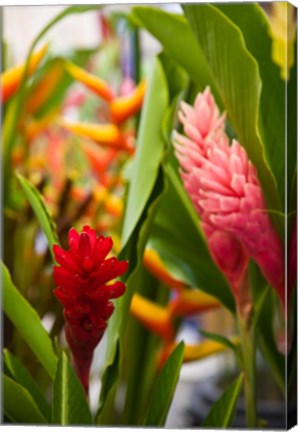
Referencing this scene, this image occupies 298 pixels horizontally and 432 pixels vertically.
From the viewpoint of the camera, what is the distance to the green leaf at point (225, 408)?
632 millimetres

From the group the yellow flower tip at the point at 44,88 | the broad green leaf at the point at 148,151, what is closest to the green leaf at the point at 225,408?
the broad green leaf at the point at 148,151

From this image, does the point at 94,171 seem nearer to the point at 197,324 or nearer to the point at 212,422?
the point at 197,324

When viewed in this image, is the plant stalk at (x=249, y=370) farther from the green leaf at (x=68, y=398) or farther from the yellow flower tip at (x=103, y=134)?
the yellow flower tip at (x=103, y=134)

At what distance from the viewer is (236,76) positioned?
0.61 m

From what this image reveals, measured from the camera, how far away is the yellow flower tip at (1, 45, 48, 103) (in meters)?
0.75

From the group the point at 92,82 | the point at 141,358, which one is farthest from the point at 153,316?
the point at 92,82

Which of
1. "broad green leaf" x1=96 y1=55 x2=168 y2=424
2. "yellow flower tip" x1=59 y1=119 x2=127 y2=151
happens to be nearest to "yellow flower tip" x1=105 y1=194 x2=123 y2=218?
"yellow flower tip" x1=59 y1=119 x2=127 y2=151

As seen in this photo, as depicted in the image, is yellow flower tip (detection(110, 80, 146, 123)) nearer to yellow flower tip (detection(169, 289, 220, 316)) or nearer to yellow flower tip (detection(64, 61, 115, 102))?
yellow flower tip (detection(64, 61, 115, 102))

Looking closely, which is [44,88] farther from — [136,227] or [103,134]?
[136,227]

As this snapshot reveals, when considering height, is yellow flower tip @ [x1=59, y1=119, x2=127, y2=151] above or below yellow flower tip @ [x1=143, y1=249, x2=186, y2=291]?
above

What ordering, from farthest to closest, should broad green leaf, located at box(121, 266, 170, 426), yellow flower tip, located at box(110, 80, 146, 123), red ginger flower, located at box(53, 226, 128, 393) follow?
yellow flower tip, located at box(110, 80, 146, 123)
broad green leaf, located at box(121, 266, 170, 426)
red ginger flower, located at box(53, 226, 128, 393)

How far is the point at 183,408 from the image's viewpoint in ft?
2.31

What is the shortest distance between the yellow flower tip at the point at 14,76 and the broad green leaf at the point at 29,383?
23cm

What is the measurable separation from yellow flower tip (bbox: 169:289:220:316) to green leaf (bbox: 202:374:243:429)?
0.32 feet
